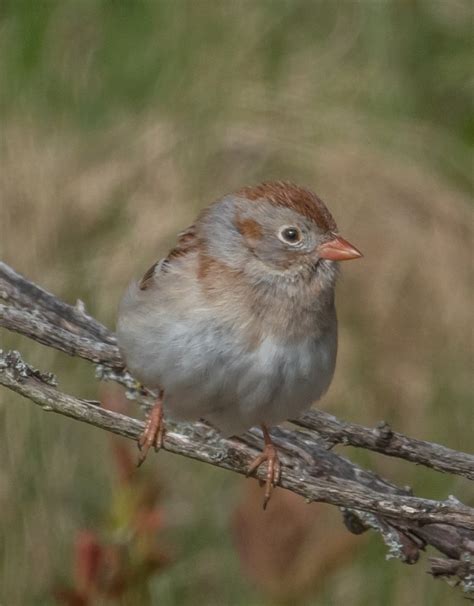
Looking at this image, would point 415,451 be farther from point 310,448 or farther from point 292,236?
point 292,236

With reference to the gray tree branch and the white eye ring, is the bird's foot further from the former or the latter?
the white eye ring

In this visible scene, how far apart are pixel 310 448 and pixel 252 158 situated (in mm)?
2785

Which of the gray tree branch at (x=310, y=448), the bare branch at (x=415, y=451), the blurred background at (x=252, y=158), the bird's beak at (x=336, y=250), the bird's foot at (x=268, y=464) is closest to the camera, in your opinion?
the gray tree branch at (x=310, y=448)

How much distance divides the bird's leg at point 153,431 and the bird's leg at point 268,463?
8.2 inches

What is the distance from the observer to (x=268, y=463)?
329 cm

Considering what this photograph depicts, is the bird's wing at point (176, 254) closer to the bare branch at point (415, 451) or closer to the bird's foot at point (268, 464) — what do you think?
the bird's foot at point (268, 464)

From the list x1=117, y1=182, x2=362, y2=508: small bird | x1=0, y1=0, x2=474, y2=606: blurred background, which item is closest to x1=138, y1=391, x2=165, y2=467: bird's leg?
x1=117, y1=182, x2=362, y2=508: small bird

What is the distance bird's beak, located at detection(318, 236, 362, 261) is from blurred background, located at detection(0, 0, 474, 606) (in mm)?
1496

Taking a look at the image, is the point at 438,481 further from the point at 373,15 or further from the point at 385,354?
the point at 373,15

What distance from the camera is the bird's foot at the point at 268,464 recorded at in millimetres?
3145

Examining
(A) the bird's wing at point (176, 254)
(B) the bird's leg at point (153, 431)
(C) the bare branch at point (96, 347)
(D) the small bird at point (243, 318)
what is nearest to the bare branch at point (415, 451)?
(C) the bare branch at point (96, 347)

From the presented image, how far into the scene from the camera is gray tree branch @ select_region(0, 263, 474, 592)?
2.73 meters

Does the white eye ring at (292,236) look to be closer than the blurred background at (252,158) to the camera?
Yes

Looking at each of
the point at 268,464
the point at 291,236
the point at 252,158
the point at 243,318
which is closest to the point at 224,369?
the point at 243,318
